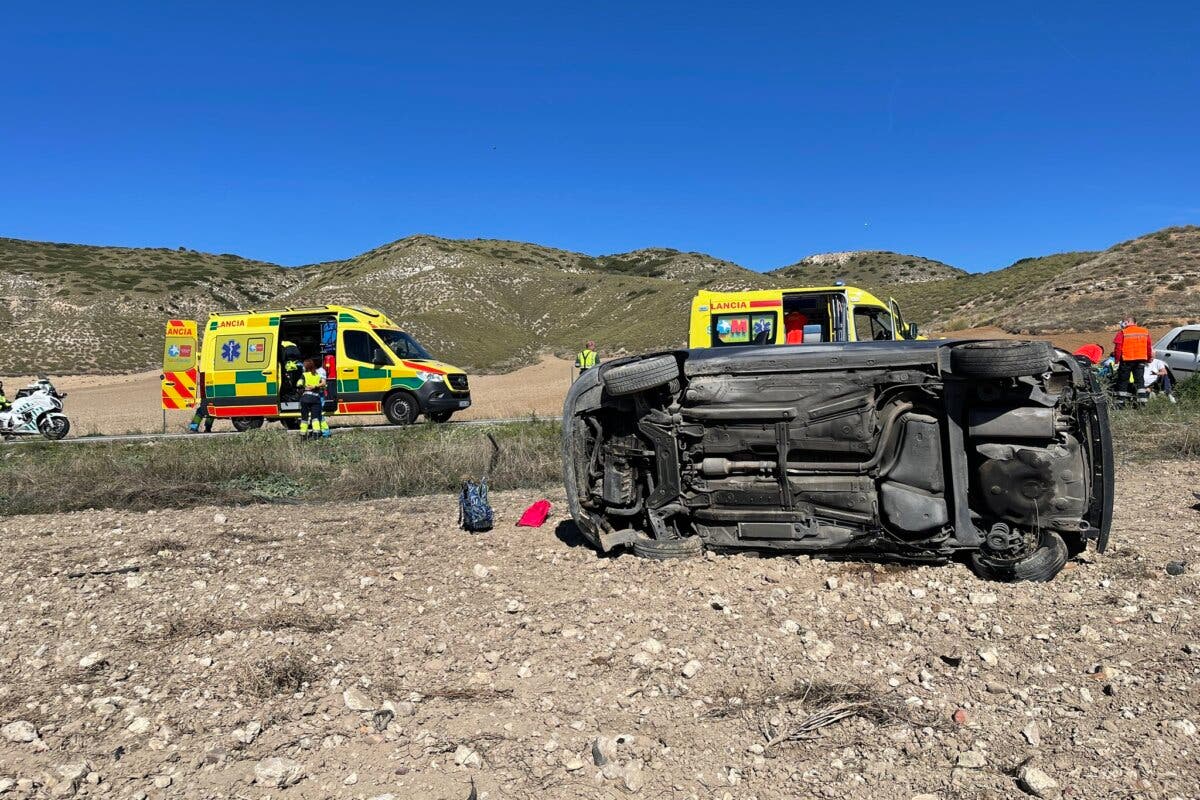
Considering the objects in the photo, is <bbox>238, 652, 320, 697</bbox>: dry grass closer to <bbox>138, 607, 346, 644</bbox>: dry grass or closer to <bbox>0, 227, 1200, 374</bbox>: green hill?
<bbox>138, 607, 346, 644</bbox>: dry grass

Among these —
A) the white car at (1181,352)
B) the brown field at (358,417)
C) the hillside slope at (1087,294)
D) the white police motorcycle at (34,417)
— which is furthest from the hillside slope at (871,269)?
the white police motorcycle at (34,417)

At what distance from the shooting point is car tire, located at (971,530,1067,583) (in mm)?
4102

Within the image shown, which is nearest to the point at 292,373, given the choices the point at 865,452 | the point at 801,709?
the point at 865,452

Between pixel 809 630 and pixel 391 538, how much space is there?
143 inches

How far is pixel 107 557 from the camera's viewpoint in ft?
18.5

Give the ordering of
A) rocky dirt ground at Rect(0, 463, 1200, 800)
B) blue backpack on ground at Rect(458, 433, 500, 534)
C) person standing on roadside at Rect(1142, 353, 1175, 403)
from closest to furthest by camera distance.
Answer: rocky dirt ground at Rect(0, 463, 1200, 800) < blue backpack on ground at Rect(458, 433, 500, 534) < person standing on roadside at Rect(1142, 353, 1175, 403)

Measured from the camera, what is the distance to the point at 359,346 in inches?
579

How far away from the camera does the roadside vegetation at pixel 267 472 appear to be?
306 inches

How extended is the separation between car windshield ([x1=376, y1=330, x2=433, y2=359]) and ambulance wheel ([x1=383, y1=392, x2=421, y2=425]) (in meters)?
0.86

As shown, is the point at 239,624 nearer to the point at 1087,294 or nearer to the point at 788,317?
the point at 788,317

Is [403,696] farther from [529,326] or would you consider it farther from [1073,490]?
[529,326]

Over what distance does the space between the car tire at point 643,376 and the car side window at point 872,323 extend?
26.4 ft

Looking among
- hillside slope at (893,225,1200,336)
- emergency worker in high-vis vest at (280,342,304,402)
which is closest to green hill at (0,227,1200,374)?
hillside slope at (893,225,1200,336)

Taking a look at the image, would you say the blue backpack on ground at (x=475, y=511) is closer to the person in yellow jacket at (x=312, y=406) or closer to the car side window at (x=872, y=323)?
the person in yellow jacket at (x=312, y=406)
